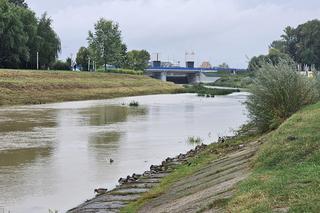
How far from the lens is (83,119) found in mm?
42125

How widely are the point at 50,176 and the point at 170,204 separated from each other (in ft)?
24.6

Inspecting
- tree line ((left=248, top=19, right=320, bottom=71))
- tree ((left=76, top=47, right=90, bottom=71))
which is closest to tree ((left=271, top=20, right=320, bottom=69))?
tree line ((left=248, top=19, right=320, bottom=71))

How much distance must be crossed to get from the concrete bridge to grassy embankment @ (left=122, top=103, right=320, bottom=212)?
488 ft

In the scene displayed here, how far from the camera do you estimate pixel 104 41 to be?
4606 inches

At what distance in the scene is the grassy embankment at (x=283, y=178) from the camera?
7.79 metres

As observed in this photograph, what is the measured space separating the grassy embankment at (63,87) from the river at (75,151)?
2341 centimetres

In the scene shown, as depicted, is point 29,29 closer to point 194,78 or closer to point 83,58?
point 83,58

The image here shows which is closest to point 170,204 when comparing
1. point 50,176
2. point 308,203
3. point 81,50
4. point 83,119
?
point 308,203

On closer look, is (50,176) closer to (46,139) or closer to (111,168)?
(111,168)

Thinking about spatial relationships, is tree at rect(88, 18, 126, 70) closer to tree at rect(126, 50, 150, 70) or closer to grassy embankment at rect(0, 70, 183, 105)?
grassy embankment at rect(0, 70, 183, 105)

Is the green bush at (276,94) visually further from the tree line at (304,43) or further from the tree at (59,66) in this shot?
the tree line at (304,43)

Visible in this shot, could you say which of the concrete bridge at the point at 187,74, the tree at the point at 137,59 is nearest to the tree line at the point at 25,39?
the tree at the point at 137,59

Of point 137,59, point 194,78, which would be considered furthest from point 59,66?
point 194,78

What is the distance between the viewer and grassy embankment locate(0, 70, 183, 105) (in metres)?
65.8
